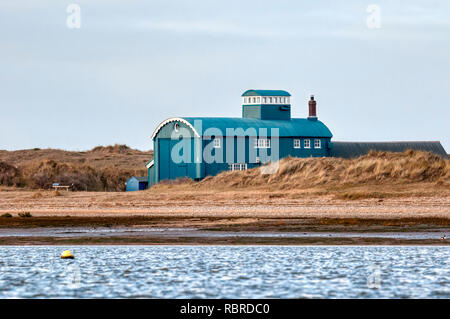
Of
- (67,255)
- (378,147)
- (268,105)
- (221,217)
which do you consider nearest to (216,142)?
(268,105)

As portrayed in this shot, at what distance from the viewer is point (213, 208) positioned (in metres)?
48.2

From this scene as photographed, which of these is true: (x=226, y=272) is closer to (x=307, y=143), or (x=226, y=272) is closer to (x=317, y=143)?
(x=307, y=143)

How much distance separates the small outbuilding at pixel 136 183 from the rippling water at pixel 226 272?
40207 millimetres

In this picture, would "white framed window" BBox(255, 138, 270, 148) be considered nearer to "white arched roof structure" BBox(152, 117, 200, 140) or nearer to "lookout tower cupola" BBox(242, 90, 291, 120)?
"lookout tower cupola" BBox(242, 90, 291, 120)

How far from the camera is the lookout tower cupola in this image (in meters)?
76.0

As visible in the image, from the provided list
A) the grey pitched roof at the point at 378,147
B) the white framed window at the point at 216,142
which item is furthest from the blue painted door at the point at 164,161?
the grey pitched roof at the point at 378,147

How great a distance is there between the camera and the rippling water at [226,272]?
2425cm

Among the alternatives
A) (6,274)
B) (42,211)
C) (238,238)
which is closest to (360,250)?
(238,238)

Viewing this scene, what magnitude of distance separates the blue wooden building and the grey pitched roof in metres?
1.45

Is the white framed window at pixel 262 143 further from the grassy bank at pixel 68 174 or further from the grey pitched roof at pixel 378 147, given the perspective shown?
the grassy bank at pixel 68 174

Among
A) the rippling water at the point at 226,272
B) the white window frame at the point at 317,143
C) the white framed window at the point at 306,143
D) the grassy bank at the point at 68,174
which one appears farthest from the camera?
the white window frame at the point at 317,143

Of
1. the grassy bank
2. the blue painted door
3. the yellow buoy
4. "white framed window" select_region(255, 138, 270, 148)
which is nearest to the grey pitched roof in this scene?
"white framed window" select_region(255, 138, 270, 148)
